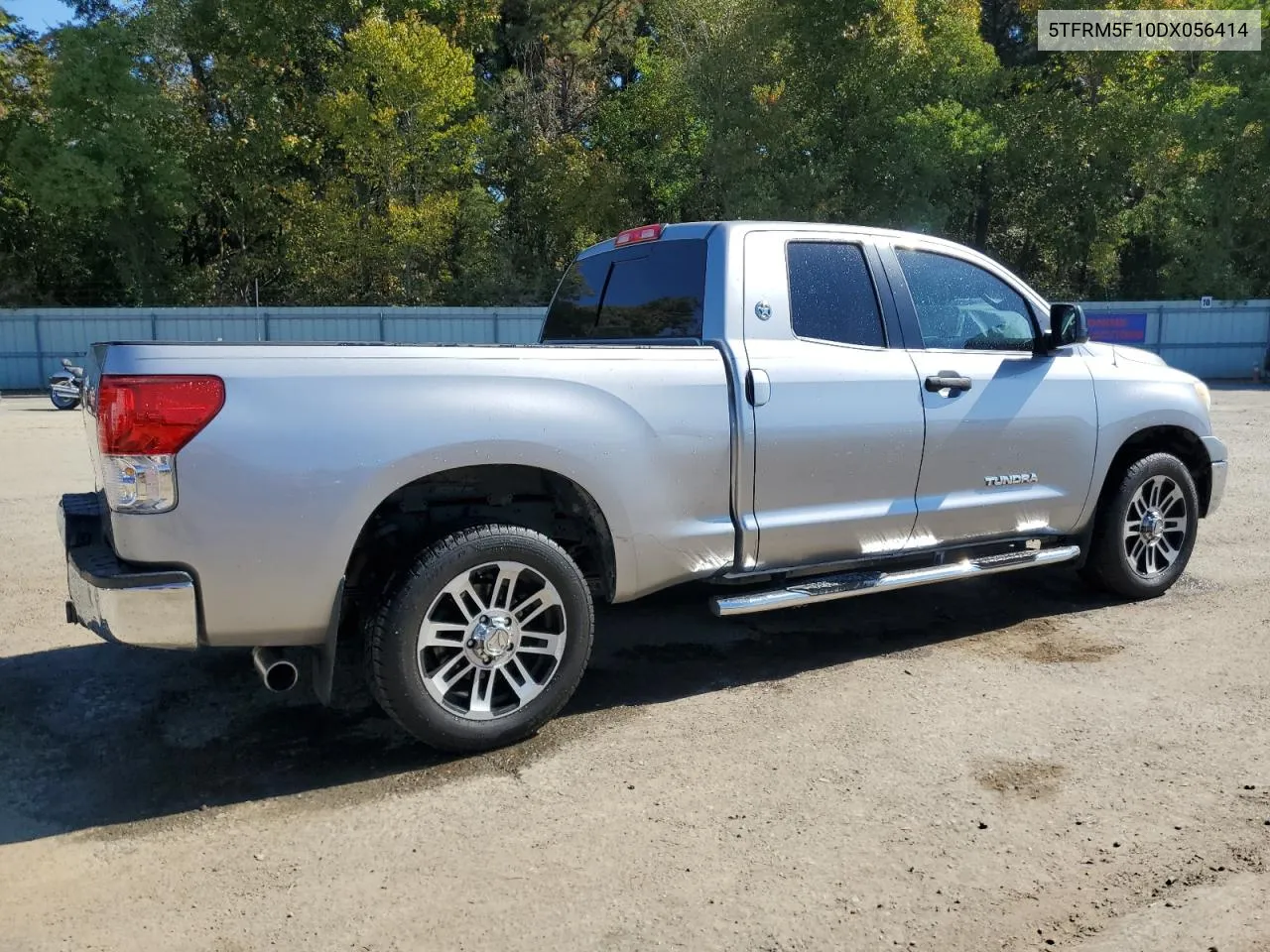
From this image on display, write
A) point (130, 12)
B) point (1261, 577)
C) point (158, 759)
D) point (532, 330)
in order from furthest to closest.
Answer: point (130, 12) < point (532, 330) < point (1261, 577) < point (158, 759)

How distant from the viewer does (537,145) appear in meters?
31.2

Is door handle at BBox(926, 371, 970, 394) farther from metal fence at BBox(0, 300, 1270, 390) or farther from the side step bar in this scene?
metal fence at BBox(0, 300, 1270, 390)

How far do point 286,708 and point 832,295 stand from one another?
9.94 feet

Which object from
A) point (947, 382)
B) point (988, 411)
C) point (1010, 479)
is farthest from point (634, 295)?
point (1010, 479)

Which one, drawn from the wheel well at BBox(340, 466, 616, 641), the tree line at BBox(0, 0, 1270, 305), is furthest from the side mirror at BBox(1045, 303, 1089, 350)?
the tree line at BBox(0, 0, 1270, 305)

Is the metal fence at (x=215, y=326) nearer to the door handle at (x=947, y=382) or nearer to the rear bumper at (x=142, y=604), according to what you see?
the door handle at (x=947, y=382)

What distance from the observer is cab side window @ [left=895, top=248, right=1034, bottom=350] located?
5016 millimetres

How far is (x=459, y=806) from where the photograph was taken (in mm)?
3463

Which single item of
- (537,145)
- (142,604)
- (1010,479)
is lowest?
(142,604)

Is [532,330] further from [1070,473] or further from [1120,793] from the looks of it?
[1120,793]

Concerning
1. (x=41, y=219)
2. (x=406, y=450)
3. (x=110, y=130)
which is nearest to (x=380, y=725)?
(x=406, y=450)

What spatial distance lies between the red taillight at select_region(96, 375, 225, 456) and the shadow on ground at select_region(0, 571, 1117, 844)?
4.08 feet

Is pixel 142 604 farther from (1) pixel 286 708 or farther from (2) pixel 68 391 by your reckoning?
(2) pixel 68 391

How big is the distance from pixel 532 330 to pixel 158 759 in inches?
911
